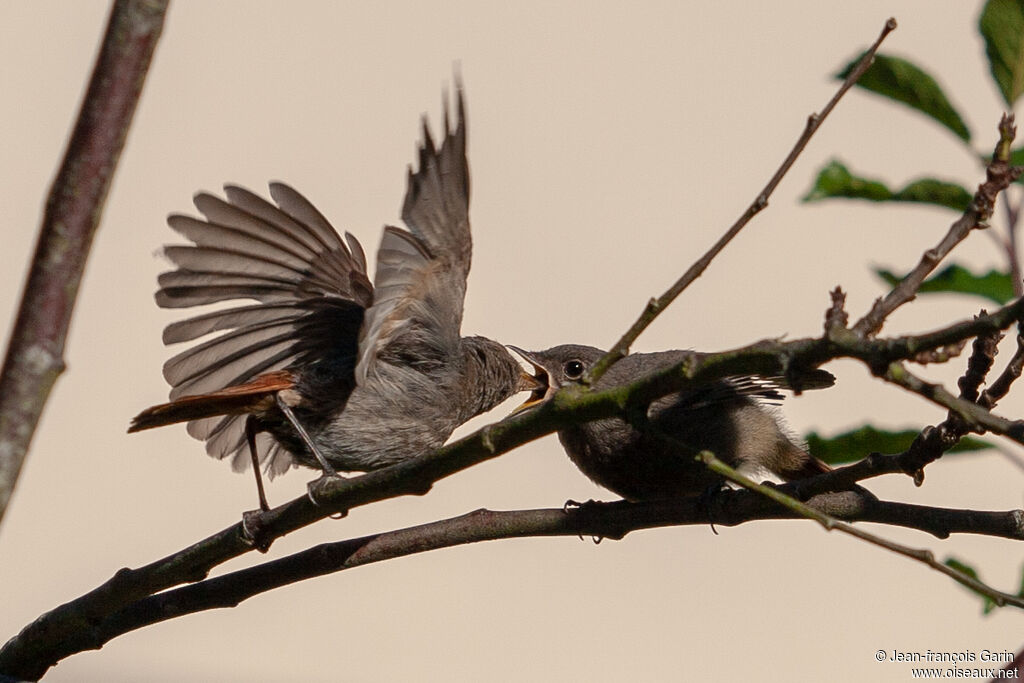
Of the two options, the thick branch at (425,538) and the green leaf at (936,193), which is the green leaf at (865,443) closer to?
the thick branch at (425,538)

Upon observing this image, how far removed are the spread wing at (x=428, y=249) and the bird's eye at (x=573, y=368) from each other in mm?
1029

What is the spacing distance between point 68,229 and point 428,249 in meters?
2.44

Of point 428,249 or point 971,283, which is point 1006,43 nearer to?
point 971,283

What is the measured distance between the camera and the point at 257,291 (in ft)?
15.2

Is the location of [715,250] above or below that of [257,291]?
below

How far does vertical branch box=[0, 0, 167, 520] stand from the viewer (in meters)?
1.50

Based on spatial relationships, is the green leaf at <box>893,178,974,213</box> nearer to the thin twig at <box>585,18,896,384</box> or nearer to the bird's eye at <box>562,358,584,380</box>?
the thin twig at <box>585,18,896,384</box>

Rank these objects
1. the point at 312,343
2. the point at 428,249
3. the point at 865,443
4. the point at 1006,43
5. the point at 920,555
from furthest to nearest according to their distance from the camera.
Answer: the point at 312,343 < the point at 428,249 < the point at 865,443 < the point at 1006,43 < the point at 920,555

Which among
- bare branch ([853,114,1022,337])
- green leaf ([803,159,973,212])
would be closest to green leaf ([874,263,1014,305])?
green leaf ([803,159,973,212])

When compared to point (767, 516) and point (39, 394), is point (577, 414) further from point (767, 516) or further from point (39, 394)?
point (39, 394)

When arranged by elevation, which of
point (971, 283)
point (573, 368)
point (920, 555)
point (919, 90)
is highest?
point (573, 368)

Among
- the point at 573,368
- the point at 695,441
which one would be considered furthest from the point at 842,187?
the point at 573,368

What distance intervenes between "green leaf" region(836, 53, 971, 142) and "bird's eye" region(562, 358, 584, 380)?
285cm

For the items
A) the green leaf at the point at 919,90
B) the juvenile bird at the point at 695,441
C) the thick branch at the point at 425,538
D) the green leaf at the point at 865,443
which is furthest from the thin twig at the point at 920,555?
the juvenile bird at the point at 695,441
